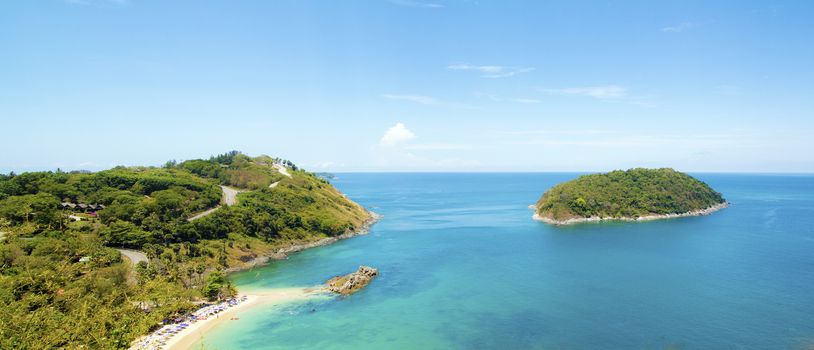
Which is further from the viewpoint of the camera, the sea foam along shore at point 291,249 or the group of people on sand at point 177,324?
the sea foam along shore at point 291,249

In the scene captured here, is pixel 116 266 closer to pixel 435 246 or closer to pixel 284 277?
pixel 284 277

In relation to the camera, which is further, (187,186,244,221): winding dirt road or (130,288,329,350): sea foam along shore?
(187,186,244,221): winding dirt road

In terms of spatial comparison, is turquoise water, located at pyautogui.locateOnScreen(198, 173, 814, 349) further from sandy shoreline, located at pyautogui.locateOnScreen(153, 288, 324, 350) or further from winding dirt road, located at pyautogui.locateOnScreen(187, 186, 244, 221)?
winding dirt road, located at pyautogui.locateOnScreen(187, 186, 244, 221)

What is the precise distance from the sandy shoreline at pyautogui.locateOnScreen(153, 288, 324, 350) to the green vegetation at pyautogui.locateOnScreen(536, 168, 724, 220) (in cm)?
8933

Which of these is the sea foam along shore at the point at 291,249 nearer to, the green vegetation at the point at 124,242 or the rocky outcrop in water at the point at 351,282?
the green vegetation at the point at 124,242

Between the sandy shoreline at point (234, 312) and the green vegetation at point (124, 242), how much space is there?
344cm

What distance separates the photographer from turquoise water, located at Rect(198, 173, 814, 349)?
145ft

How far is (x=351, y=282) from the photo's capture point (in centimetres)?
6166

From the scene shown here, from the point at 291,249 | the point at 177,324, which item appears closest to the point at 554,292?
the point at 177,324

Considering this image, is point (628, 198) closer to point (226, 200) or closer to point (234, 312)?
point (226, 200)

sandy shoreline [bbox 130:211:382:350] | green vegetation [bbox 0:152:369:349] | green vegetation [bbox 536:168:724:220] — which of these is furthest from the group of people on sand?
green vegetation [bbox 536:168:724:220]

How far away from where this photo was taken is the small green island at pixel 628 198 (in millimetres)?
123562

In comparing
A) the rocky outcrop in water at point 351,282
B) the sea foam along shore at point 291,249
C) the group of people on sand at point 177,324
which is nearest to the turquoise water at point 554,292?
the rocky outcrop in water at point 351,282

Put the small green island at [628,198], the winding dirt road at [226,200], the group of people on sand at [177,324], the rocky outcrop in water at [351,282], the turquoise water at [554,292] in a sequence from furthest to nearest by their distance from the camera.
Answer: the small green island at [628,198]
the winding dirt road at [226,200]
the rocky outcrop in water at [351,282]
the turquoise water at [554,292]
the group of people on sand at [177,324]
